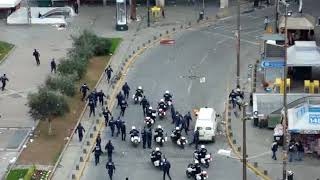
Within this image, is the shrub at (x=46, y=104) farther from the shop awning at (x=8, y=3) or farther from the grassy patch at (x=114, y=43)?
the shop awning at (x=8, y=3)

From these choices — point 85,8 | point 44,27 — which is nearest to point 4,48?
point 44,27

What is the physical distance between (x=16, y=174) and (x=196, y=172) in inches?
379

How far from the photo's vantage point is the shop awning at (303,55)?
61469 millimetres

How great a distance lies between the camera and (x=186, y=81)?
65.5m

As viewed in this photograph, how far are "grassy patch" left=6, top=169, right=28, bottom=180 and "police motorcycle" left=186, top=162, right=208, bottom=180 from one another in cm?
876

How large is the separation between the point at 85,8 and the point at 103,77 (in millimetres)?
23494

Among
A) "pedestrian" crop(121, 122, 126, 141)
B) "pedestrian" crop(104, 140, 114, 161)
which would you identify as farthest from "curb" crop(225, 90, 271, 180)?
"pedestrian" crop(104, 140, 114, 161)

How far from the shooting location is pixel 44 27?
82.1m

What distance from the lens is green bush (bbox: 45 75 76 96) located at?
57281mm

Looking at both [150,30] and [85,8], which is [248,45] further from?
[85,8]

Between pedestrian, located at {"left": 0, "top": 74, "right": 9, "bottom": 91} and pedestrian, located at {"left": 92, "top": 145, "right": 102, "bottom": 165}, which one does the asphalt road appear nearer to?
pedestrian, located at {"left": 92, "top": 145, "right": 102, "bottom": 165}

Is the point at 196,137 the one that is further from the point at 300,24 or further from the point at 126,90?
the point at 300,24

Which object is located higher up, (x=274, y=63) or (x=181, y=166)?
(x=274, y=63)

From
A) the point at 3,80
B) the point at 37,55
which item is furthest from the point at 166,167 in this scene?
the point at 37,55
